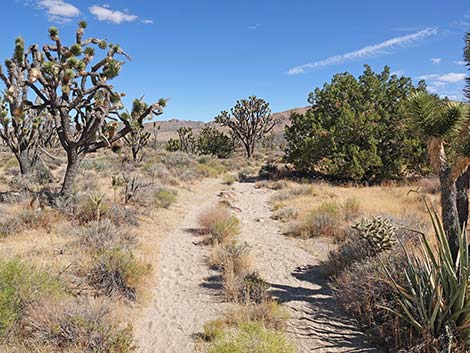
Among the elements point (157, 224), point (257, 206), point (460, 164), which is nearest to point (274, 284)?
point (460, 164)

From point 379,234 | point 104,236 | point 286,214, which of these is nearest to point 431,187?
point 286,214

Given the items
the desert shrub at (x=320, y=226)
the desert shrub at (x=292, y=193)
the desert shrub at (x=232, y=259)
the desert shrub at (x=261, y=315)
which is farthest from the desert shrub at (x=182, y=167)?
the desert shrub at (x=261, y=315)

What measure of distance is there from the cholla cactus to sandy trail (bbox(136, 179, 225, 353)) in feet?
10.0

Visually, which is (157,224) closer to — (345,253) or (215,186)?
(345,253)

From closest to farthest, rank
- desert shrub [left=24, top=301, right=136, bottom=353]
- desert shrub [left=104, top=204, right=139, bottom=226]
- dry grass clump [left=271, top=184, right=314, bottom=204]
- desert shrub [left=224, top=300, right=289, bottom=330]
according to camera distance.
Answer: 1. desert shrub [left=24, top=301, right=136, bottom=353]
2. desert shrub [left=224, top=300, right=289, bottom=330]
3. desert shrub [left=104, top=204, right=139, bottom=226]
4. dry grass clump [left=271, top=184, right=314, bottom=204]

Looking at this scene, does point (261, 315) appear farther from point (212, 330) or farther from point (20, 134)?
point (20, 134)

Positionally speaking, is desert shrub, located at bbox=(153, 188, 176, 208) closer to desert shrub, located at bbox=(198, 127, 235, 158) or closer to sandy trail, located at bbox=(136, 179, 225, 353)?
sandy trail, located at bbox=(136, 179, 225, 353)

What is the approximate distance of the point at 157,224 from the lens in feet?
33.1

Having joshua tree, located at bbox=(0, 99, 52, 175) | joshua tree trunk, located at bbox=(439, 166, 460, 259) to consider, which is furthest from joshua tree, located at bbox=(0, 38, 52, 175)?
joshua tree trunk, located at bbox=(439, 166, 460, 259)

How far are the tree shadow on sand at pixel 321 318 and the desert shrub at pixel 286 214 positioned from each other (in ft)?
14.8

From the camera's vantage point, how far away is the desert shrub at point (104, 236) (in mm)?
6852

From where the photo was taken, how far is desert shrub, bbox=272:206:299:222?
36.7ft

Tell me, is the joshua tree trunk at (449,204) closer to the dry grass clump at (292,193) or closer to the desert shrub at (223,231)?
the desert shrub at (223,231)

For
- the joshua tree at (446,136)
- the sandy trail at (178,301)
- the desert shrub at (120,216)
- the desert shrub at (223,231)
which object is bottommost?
the sandy trail at (178,301)
